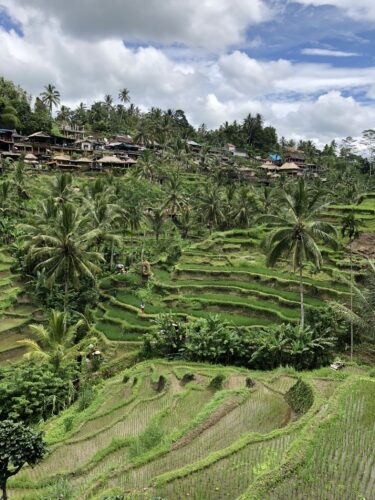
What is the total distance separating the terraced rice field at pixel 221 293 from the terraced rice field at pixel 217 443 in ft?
24.2

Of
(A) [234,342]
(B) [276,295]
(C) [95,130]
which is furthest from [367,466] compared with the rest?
(C) [95,130]

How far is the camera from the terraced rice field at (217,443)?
10273 millimetres

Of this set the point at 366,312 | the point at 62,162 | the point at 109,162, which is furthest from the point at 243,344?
the point at 62,162

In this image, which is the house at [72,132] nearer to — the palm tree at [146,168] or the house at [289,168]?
the palm tree at [146,168]

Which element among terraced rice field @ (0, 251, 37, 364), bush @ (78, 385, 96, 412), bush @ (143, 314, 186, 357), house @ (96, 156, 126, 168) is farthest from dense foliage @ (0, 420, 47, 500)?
house @ (96, 156, 126, 168)

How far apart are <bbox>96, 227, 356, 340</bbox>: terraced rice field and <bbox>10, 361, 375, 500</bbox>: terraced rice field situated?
7378 millimetres

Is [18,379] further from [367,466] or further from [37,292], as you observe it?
[367,466]

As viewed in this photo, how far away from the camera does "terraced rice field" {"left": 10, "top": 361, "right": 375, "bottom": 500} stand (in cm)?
1027

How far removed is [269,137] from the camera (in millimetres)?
115125

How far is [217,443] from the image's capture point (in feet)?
45.0

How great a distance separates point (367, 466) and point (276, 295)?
A: 18.9 metres

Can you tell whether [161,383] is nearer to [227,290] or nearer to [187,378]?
[187,378]

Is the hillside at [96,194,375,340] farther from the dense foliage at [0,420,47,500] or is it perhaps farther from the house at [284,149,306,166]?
the house at [284,149,306,166]

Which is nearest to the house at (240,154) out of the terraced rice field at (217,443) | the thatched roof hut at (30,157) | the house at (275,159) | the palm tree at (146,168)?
the house at (275,159)
